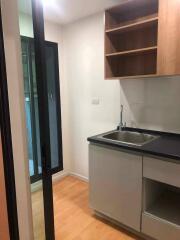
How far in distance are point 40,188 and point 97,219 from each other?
4.37ft

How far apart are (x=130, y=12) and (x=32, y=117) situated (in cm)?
174

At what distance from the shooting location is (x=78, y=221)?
2.25 m

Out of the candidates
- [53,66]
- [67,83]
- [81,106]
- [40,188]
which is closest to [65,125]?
[81,106]

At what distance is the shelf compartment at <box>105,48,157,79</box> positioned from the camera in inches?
86.5

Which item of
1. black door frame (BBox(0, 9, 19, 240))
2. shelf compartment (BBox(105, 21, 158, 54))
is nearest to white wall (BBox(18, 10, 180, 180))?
shelf compartment (BBox(105, 21, 158, 54))

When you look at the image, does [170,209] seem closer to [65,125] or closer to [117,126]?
[117,126]

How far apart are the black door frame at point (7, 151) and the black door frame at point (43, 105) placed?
17 cm

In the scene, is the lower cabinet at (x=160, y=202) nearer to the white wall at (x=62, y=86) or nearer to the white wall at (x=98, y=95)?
the white wall at (x=98, y=95)

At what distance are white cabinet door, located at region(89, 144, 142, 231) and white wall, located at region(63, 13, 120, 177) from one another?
72cm

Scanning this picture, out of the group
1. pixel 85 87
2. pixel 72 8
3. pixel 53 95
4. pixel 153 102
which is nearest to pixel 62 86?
pixel 53 95

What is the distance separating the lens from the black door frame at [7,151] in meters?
1.03

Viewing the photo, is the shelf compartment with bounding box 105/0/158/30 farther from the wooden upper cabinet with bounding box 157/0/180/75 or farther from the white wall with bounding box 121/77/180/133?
the white wall with bounding box 121/77/180/133

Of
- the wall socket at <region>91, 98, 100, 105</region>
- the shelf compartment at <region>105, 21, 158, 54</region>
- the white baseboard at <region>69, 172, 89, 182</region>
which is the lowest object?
the white baseboard at <region>69, 172, 89, 182</region>

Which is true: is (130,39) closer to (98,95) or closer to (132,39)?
(132,39)
